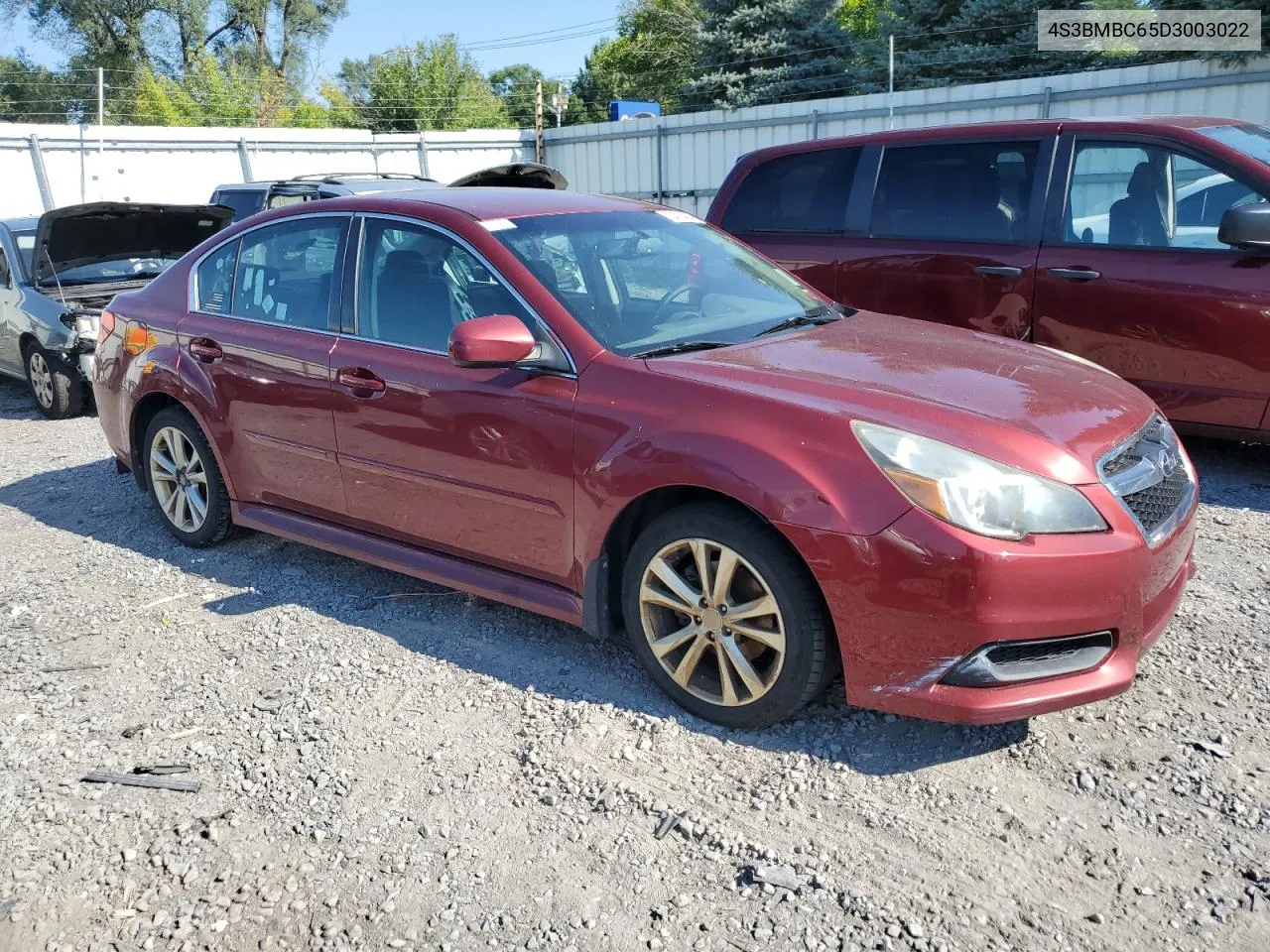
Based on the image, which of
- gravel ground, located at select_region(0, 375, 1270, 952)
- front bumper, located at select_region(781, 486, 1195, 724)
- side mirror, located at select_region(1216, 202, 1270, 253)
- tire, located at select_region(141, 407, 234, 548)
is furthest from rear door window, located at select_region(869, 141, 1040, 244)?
tire, located at select_region(141, 407, 234, 548)

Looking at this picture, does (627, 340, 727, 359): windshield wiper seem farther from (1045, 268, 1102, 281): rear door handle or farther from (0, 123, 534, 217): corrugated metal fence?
(0, 123, 534, 217): corrugated metal fence

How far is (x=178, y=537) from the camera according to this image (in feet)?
17.2

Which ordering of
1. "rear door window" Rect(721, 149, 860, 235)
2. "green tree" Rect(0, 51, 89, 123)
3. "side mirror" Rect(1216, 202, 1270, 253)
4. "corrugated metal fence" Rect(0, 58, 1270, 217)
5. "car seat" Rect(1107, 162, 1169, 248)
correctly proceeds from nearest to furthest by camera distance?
"side mirror" Rect(1216, 202, 1270, 253)
"car seat" Rect(1107, 162, 1169, 248)
"rear door window" Rect(721, 149, 860, 235)
"corrugated metal fence" Rect(0, 58, 1270, 217)
"green tree" Rect(0, 51, 89, 123)

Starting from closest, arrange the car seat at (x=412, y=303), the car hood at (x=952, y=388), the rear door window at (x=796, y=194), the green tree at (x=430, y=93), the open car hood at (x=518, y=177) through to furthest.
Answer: the car hood at (x=952, y=388) → the car seat at (x=412, y=303) → the rear door window at (x=796, y=194) → the open car hood at (x=518, y=177) → the green tree at (x=430, y=93)

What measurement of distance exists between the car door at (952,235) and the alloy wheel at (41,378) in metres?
6.42

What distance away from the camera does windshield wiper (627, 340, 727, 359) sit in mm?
3527

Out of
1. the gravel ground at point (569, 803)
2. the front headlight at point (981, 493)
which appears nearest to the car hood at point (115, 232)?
the gravel ground at point (569, 803)

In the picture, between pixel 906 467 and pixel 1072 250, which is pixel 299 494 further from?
pixel 1072 250

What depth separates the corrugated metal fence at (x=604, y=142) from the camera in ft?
42.4

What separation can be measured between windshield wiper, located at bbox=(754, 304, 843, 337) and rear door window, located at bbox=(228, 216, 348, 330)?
70.2 inches

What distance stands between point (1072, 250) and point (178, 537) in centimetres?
478

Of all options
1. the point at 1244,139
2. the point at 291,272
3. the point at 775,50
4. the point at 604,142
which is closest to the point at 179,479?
the point at 291,272

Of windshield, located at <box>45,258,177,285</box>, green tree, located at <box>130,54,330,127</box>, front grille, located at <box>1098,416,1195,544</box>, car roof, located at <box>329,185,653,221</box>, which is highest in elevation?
green tree, located at <box>130,54,330,127</box>

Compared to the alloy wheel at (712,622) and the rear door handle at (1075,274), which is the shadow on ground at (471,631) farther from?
the rear door handle at (1075,274)
